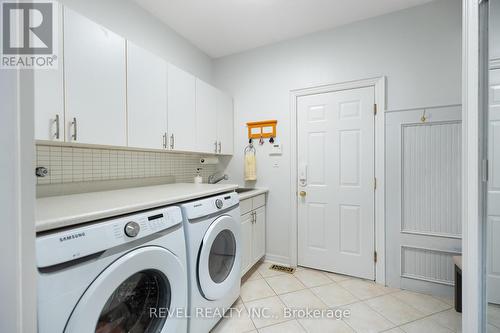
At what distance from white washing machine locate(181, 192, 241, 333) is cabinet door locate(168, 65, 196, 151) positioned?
71cm

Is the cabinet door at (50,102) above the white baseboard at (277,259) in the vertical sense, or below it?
above

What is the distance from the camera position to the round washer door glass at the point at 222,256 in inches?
60.6

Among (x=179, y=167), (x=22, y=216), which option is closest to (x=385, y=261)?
(x=179, y=167)

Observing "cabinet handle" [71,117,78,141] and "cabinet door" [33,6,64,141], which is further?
"cabinet handle" [71,117,78,141]

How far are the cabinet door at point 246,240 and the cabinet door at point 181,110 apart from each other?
2.84 feet

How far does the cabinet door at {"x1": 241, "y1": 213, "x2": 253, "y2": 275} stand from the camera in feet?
6.87

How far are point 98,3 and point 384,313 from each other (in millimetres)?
3187

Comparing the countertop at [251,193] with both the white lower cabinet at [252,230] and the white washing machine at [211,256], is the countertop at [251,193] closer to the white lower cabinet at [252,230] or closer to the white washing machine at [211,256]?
the white lower cabinet at [252,230]

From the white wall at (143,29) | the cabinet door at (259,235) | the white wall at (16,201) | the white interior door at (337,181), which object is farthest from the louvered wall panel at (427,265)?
the white wall at (143,29)

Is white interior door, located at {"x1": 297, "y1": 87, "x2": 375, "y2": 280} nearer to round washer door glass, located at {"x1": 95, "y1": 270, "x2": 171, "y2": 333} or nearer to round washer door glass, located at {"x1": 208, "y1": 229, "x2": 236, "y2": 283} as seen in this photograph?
round washer door glass, located at {"x1": 208, "y1": 229, "x2": 236, "y2": 283}

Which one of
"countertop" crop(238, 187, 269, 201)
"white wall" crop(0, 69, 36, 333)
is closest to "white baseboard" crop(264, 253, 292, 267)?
"countertop" crop(238, 187, 269, 201)

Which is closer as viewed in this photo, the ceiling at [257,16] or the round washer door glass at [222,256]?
the round washer door glass at [222,256]

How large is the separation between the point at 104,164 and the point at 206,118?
1.04m

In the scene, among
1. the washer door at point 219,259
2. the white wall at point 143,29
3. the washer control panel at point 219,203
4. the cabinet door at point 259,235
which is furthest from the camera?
the cabinet door at point 259,235
